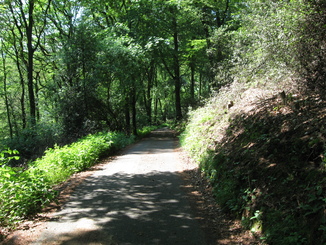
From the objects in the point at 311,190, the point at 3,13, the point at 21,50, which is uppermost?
the point at 3,13

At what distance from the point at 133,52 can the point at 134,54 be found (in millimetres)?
158

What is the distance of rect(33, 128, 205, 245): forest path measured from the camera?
161 inches

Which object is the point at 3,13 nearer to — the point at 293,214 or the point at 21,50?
the point at 21,50

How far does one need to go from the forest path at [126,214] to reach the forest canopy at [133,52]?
4.92 m

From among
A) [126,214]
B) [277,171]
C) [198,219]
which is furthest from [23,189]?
[277,171]

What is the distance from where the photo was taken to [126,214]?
502 centimetres

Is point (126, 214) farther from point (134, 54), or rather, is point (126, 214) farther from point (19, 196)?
point (134, 54)

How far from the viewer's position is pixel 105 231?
14.1ft

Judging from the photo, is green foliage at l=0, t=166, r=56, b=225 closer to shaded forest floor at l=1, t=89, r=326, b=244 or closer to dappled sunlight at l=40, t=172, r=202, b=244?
shaded forest floor at l=1, t=89, r=326, b=244

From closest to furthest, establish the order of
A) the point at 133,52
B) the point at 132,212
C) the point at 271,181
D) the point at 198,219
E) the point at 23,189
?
the point at 271,181 → the point at 198,219 → the point at 132,212 → the point at 23,189 → the point at 133,52

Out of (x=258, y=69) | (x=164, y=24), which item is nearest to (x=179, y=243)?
(x=258, y=69)

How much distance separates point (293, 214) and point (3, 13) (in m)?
25.9

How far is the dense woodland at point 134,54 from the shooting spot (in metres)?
6.84

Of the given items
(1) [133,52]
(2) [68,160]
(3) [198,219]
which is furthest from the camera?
(1) [133,52]
